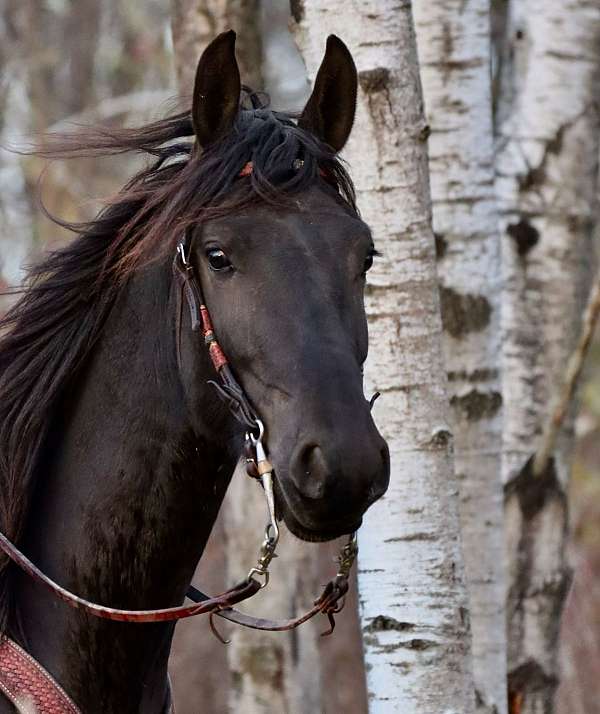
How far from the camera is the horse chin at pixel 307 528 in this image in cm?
271

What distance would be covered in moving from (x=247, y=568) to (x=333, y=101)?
3278 millimetres

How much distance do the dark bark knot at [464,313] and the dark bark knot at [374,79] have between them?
1345mm

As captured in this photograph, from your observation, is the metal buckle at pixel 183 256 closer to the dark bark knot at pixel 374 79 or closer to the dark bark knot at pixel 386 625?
the dark bark knot at pixel 374 79

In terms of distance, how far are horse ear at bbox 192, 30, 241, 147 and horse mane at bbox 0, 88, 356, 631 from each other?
0.13ft

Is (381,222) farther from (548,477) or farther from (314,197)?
(548,477)

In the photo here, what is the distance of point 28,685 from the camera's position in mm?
3107

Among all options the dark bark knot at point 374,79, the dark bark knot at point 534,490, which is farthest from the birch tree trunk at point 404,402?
the dark bark knot at point 534,490

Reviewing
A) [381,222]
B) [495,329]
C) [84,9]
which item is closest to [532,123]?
[495,329]

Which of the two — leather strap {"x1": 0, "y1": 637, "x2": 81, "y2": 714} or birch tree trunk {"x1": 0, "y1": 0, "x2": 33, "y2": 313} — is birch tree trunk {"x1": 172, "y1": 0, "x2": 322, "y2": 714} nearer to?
leather strap {"x1": 0, "y1": 637, "x2": 81, "y2": 714}

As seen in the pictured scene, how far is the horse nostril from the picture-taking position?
2621 mm

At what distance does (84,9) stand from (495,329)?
12.8 metres

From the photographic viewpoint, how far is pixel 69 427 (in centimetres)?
335

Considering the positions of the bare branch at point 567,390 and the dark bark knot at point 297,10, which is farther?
the bare branch at point 567,390

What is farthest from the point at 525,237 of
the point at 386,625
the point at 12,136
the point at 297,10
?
the point at 12,136
